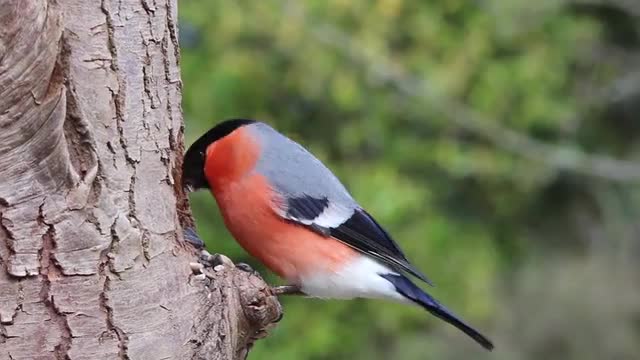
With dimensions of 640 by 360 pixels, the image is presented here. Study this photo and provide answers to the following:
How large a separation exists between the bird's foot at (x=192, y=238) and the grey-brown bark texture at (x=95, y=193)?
3.2 inches

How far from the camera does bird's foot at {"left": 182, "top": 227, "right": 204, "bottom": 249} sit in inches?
81.7

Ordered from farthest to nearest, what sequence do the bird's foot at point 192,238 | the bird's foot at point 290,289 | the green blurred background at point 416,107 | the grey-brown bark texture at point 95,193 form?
the green blurred background at point 416,107 → the bird's foot at point 290,289 → the bird's foot at point 192,238 → the grey-brown bark texture at point 95,193

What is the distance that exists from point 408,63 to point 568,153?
1001mm

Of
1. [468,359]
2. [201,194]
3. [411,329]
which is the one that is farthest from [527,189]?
[468,359]

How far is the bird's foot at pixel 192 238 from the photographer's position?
207cm

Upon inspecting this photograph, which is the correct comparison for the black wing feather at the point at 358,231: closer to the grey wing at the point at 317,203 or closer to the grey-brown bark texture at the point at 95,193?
the grey wing at the point at 317,203

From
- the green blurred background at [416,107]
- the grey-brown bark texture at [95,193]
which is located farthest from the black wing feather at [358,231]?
the green blurred background at [416,107]

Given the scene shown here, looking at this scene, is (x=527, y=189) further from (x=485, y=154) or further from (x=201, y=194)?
(x=201, y=194)

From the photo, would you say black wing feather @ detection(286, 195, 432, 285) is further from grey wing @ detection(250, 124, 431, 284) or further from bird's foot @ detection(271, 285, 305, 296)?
bird's foot @ detection(271, 285, 305, 296)

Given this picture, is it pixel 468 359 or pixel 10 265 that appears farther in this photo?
pixel 468 359

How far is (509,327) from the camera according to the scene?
6.92m

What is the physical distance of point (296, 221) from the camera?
2.64 metres

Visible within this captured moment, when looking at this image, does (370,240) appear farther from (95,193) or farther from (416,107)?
(416,107)

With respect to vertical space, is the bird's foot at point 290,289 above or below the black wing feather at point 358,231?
below
